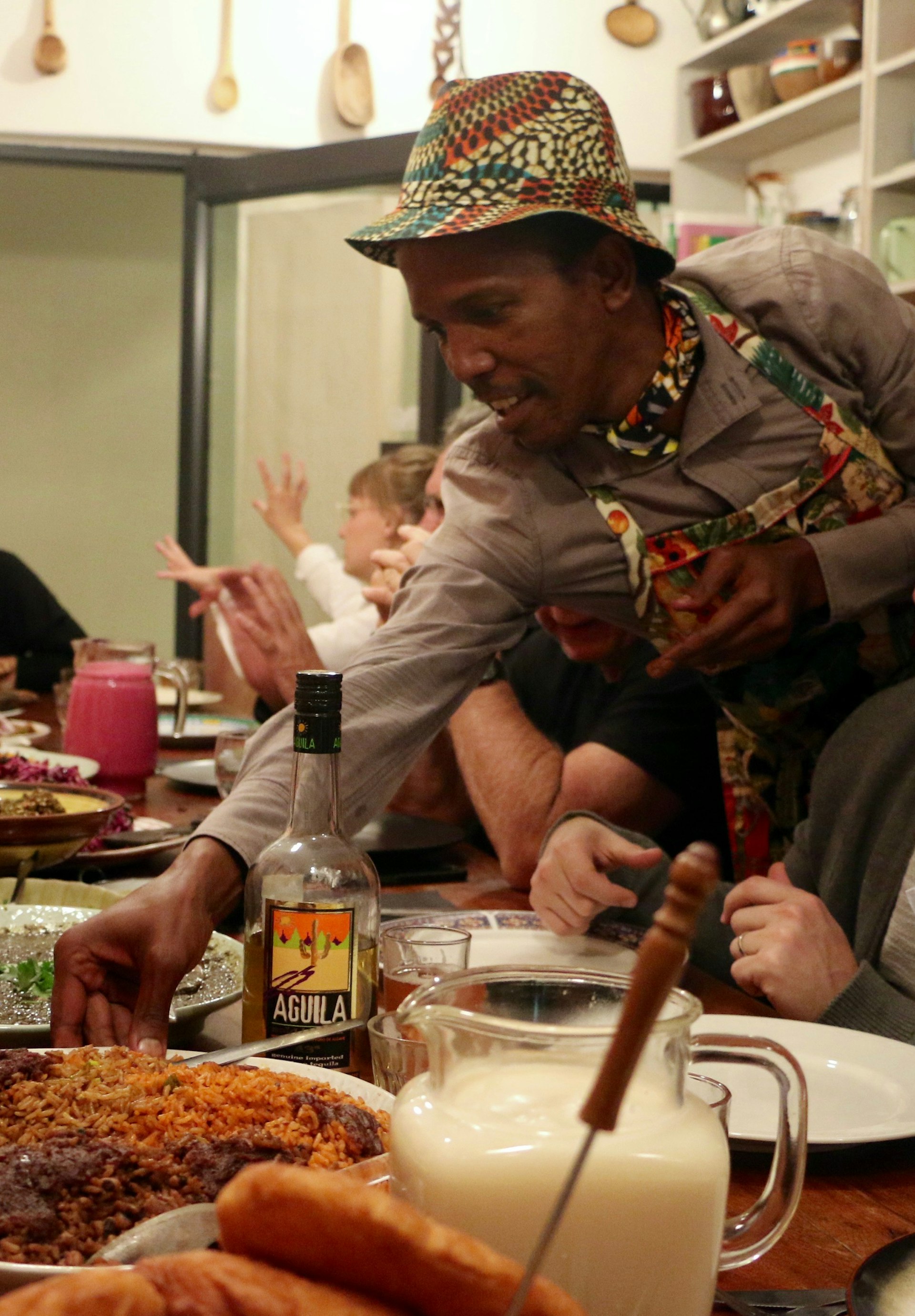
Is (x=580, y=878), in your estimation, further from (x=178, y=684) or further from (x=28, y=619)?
(x=28, y=619)

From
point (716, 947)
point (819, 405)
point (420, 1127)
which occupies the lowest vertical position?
point (716, 947)

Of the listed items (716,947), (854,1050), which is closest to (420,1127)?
(854,1050)

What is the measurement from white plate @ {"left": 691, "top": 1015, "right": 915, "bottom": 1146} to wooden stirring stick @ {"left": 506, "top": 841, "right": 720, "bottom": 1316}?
1.42 ft

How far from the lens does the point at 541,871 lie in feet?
4.28

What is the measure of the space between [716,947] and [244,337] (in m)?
3.66

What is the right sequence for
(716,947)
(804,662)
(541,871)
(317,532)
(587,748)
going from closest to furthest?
(541,871) → (716,947) → (804,662) → (587,748) → (317,532)

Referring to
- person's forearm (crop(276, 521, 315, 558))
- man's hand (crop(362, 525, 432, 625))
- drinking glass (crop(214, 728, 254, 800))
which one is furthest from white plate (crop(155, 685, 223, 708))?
drinking glass (crop(214, 728, 254, 800))

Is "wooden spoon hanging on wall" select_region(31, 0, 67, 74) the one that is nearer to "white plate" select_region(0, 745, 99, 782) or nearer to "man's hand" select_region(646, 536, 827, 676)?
"white plate" select_region(0, 745, 99, 782)

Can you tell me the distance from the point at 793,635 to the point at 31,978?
982 mm

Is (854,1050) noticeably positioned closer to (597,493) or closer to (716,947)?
(716,947)

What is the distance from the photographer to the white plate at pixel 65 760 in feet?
6.36

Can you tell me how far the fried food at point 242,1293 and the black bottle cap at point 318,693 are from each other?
1.53 feet

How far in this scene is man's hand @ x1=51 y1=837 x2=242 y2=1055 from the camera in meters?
0.90

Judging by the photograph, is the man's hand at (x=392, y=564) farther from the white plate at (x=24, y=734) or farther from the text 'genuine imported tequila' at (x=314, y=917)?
the text 'genuine imported tequila' at (x=314, y=917)
